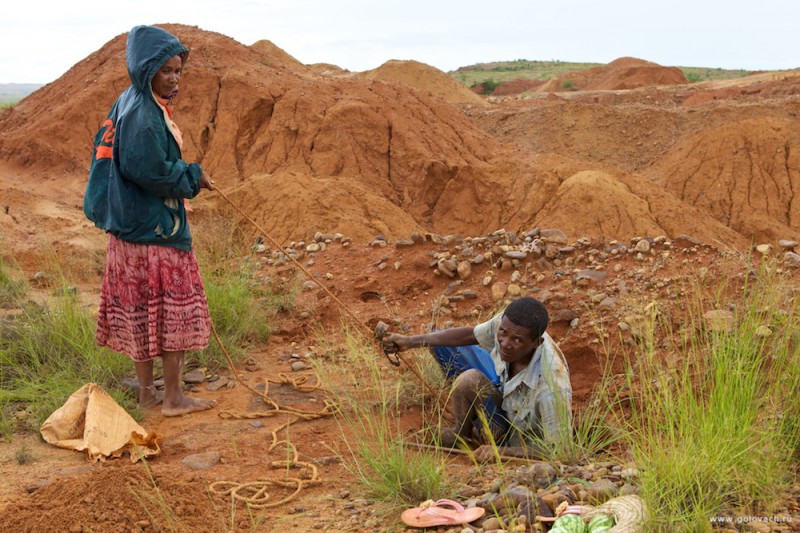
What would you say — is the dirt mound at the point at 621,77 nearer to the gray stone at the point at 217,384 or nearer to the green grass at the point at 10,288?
the green grass at the point at 10,288

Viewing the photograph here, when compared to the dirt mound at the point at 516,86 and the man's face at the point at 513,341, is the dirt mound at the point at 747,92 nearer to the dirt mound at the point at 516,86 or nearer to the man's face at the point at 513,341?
the dirt mound at the point at 516,86

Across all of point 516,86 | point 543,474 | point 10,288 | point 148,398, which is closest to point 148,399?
point 148,398

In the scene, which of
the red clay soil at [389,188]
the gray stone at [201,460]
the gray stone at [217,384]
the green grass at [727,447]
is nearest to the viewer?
the green grass at [727,447]

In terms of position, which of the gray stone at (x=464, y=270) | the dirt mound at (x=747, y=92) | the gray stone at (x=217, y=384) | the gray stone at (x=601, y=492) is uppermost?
the dirt mound at (x=747, y=92)

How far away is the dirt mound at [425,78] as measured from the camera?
1966 cm

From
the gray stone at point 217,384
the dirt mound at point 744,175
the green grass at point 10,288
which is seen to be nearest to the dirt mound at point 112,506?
the gray stone at point 217,384

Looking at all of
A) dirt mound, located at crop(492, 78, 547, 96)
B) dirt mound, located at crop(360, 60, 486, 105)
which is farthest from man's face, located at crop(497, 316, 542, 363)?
dirt mound, located at crop(492, 78, 547, 96)

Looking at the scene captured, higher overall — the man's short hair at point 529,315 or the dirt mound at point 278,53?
the dirt mound at point 278,53

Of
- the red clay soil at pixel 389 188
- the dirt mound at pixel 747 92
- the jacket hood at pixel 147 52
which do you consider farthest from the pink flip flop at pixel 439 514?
the dirt mound at pixel 747 92

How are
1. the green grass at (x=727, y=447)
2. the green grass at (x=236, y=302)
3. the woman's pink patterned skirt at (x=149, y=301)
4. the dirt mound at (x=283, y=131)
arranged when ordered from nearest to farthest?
the green grass at (x=727, y=447) → the woman's pink patterned skirt at (x=149, y=301) → the green grass at (x=236, y=302) → the dirt mound at (x=283, y=131)

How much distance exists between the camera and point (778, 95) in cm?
1712

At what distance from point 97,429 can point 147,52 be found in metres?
1.70

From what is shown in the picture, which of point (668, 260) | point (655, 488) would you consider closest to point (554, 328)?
point (668, 260)

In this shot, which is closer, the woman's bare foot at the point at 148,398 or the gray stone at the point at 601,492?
the gray stone at the point at 601,492
